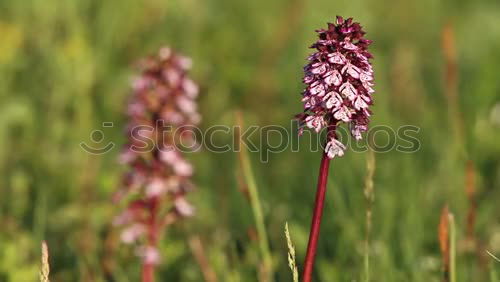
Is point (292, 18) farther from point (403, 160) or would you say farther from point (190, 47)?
point (403, 160)

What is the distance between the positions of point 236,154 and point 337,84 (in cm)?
357

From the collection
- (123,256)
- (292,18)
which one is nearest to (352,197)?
(123,256)

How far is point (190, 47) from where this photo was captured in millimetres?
7059

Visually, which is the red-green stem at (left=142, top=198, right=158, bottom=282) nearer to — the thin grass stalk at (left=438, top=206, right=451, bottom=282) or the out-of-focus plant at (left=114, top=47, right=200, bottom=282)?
the out-of-focus plant at (left=114, top=47, right=200, bottom=282)

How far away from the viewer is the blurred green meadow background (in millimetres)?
4086

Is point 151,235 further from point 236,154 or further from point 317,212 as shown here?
point 236,154

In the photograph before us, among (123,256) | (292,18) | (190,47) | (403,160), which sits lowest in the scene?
(123,256)

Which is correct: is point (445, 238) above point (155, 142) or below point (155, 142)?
below

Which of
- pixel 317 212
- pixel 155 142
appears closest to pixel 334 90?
pixel 317 212

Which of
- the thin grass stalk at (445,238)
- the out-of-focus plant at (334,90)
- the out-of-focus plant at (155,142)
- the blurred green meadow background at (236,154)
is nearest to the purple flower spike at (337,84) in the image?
the out-of-focus plant at (334,90)

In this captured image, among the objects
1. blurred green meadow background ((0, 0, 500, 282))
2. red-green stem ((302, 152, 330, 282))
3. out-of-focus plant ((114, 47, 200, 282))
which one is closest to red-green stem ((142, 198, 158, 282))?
out-of-focus plant ((114, 47, 200, 282))

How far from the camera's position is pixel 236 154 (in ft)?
19.2

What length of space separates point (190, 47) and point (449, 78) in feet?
10.6

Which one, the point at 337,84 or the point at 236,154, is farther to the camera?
the point at 236,154
